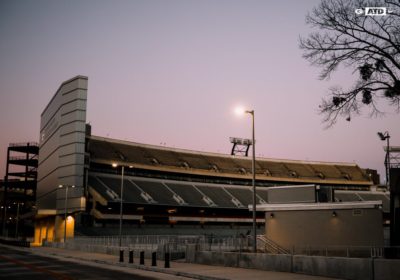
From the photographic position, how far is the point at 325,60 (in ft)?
59.2

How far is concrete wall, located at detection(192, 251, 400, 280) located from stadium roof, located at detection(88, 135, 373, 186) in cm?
5309

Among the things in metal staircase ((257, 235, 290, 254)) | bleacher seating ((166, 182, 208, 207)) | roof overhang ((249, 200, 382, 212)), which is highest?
bleacher seating ((166, 182, 208, 207))

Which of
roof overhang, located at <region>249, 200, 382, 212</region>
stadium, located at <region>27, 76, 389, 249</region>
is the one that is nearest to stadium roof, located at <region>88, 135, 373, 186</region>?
stadium, located at <region>27, 76, 389, 249</region>

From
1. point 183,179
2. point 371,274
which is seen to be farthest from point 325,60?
point 183,179

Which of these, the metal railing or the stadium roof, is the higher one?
the stadium roof

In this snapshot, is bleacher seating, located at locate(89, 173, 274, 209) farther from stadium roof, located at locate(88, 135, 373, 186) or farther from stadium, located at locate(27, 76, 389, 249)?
stadium roof, located at locate(88, 135, 373, 186)

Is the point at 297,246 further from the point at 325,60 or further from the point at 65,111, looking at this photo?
the point at 65,111

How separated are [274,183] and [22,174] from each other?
60.9 metres

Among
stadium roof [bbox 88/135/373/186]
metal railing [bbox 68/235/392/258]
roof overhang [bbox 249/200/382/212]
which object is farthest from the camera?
stadium roof [bbox 88/135/373/186]

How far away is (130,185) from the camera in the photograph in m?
73.9

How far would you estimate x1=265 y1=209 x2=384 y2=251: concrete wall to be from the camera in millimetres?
30138

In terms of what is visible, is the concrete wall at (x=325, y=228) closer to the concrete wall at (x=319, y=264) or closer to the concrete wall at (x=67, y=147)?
the concrete wall at (x=319, y=264)

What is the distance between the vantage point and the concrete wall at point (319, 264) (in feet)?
53.1

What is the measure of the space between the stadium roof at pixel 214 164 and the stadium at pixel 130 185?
0.25 meters
